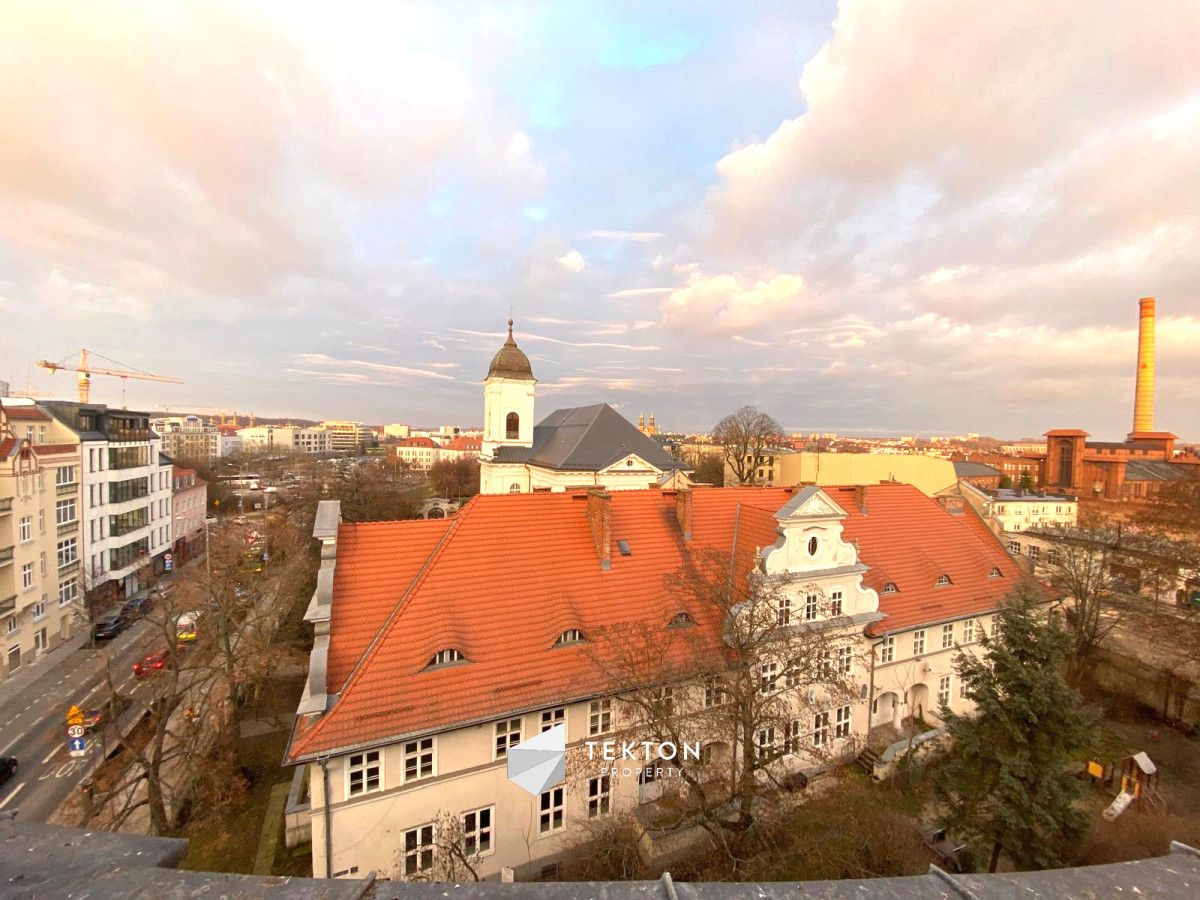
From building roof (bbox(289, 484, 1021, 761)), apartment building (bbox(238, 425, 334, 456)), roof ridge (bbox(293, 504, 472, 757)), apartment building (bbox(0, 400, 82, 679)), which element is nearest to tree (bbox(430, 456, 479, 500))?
apartment building (bbox(0, 400, 82, 679))

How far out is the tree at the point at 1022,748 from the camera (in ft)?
39.2

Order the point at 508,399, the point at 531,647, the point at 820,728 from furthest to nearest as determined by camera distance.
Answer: the point at 508,399 → the point at 820,728 → the point at 531,647

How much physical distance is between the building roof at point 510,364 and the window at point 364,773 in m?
41.8

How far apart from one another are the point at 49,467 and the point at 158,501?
13.1 meters

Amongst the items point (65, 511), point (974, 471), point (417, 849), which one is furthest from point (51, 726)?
point (974, 471)

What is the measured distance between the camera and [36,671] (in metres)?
A: 26.7

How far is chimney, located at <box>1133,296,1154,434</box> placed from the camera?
7125 centimetres

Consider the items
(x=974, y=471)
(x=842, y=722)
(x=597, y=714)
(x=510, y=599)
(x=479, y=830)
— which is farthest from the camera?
(x=974, y=471)

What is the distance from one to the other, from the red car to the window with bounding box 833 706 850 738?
27929 millimetres

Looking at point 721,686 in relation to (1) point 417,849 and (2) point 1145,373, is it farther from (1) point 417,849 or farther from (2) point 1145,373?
(2) point 1145,373

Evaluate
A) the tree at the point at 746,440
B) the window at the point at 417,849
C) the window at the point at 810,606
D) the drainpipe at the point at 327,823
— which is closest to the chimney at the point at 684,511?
the window at the point at 810,606

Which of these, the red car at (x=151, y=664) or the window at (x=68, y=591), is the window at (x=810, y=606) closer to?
the red car at (x=151, y=664)

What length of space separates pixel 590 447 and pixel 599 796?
3378 cm

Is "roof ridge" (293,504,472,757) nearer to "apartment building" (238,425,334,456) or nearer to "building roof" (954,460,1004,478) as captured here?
"building roof" (954,460,1004,478)
